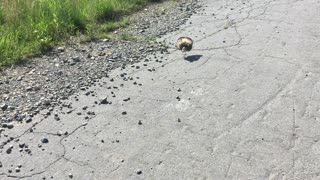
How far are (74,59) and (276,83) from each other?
258 centimetres

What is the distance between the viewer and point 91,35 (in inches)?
252

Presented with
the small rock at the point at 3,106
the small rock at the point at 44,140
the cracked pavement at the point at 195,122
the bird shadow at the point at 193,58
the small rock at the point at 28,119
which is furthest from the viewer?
the bird shadow at the point at 193,58

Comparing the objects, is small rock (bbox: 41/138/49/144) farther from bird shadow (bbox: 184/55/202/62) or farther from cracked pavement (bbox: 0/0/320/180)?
bird shadow (bbox: 184/55/202/62)

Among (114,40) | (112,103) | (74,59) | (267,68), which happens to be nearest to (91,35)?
(114,40)

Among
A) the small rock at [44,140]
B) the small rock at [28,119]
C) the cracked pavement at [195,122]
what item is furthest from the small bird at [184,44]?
the small rock at [44,140]

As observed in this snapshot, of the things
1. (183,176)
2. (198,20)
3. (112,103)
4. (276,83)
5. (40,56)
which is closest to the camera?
(183,176)

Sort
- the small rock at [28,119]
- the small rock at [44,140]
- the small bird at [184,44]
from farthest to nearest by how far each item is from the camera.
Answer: the small bird at [184,44] → the small rock at [28,119] → the small rock at [44,140]

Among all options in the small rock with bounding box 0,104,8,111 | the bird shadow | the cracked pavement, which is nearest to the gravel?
the small rock with bounding box 0,104,8,111

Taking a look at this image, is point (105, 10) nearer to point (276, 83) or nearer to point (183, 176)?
point (276, 83)

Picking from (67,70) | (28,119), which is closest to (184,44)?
(67,70)

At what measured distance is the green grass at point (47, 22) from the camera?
231 inches

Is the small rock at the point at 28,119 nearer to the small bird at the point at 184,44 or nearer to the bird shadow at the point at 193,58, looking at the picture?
the bird shadow at the point at 193,58

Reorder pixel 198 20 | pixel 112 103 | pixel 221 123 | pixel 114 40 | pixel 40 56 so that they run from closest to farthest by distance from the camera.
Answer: pixel 221 123, pixel 112 103, pixel 40 56, pixel 114 40, pixel 198 20

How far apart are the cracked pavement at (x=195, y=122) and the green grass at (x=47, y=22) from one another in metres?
1.34
